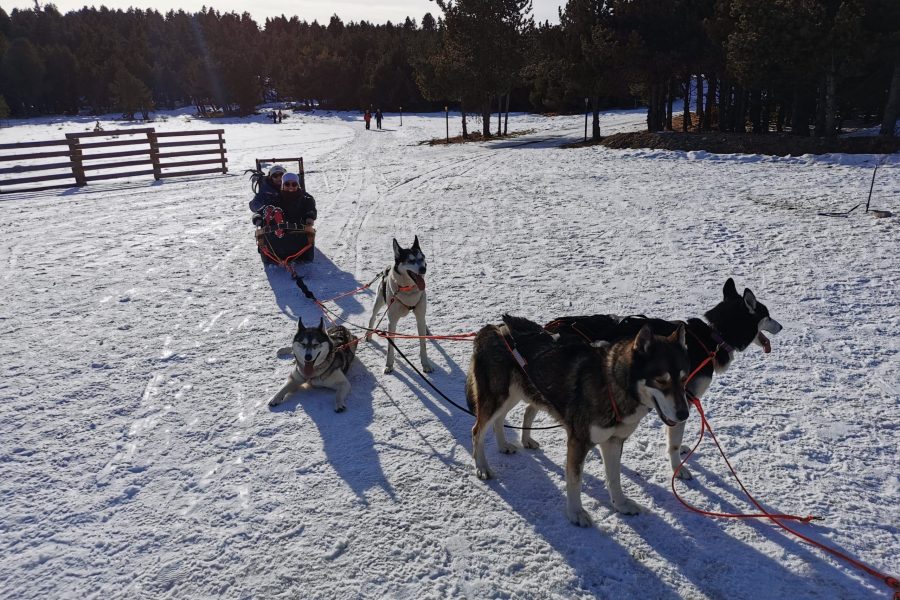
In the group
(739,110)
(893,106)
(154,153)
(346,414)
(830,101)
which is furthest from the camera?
(739,110)

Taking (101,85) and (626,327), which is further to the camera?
(101,85)

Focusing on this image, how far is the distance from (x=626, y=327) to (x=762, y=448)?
1.37 meters

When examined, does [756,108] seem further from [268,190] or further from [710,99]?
[268,190]

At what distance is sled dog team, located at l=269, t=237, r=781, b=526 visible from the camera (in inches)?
119

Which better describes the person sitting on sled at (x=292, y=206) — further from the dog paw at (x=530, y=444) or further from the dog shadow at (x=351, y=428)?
the dog paw at (x=530, y=444)

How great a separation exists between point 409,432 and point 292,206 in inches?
225

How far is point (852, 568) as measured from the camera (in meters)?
3.04

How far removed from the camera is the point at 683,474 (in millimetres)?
3846

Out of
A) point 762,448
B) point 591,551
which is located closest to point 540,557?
point 591,551

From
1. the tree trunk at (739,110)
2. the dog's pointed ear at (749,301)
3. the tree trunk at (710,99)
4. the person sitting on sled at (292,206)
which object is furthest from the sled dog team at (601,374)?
the tree trunk at (710,99)

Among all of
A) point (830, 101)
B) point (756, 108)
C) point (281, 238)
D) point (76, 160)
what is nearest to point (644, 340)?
point (281, 238)

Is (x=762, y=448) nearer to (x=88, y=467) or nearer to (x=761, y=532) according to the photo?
(x=761, y=532)

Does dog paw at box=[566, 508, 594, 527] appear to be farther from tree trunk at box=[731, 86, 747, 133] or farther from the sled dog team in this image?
tree trunk at box=[731, 86, 747, 133]

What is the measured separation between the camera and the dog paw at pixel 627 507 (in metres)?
3.53
